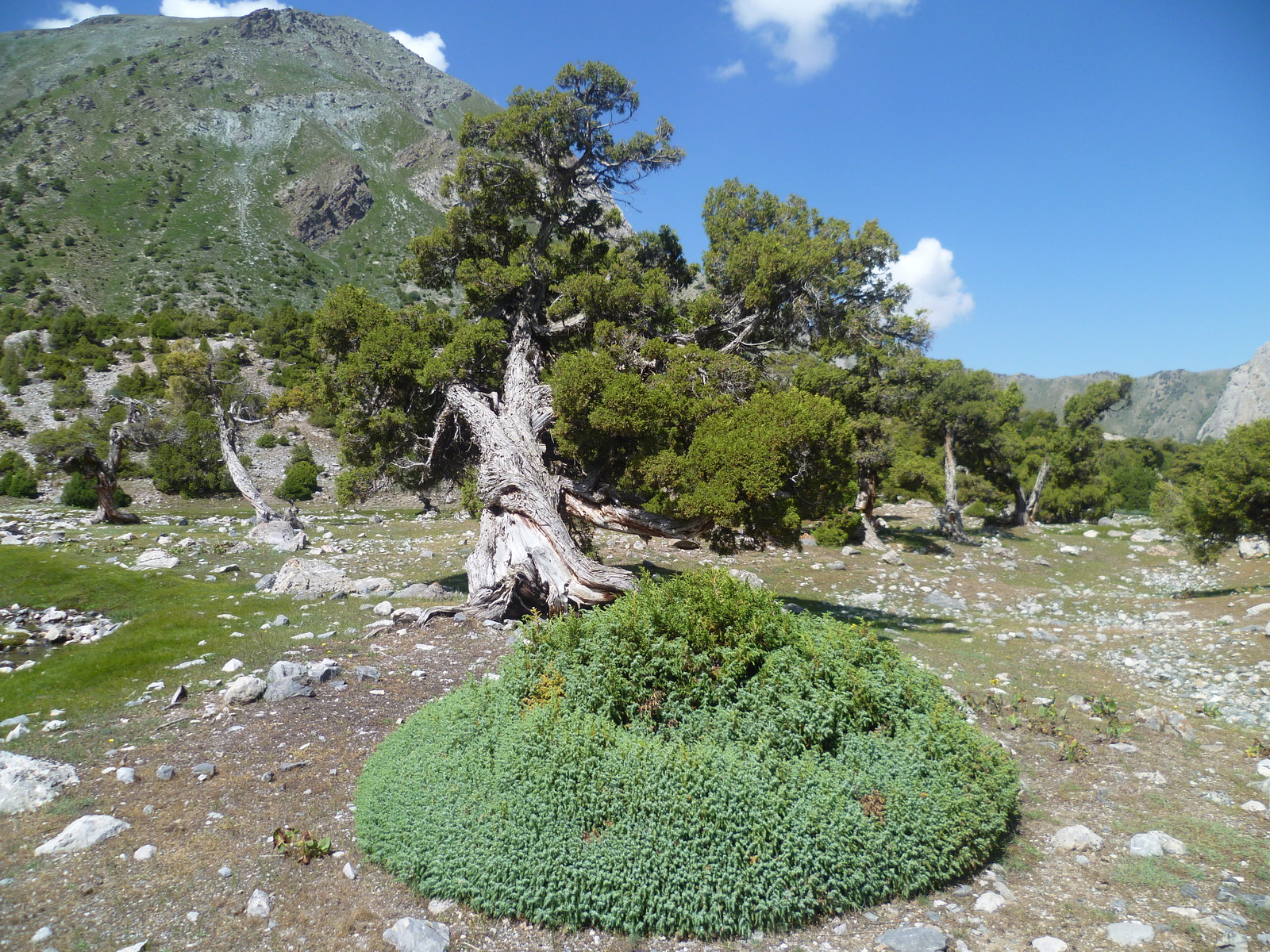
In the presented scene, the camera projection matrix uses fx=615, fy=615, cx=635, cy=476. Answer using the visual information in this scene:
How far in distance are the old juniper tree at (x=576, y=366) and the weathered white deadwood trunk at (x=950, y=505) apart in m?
16.0

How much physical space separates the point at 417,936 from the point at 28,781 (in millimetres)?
4465

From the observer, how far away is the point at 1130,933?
419 cm

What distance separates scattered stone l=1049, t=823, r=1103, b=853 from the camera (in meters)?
5.33

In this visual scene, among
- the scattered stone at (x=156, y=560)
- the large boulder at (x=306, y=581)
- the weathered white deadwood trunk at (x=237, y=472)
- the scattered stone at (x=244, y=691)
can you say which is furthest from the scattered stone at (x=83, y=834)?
the weathered white deadwood trunk at (x=237, y=472)

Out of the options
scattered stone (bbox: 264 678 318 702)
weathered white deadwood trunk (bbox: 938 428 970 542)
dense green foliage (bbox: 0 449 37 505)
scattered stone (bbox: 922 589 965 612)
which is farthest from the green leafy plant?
dense green foliage (bbox: 0 449 37 505)

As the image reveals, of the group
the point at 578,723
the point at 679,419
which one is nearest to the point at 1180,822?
the point at 578,723

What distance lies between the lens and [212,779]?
6285mm

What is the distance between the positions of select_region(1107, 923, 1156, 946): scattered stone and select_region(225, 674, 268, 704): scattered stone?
30.4ft

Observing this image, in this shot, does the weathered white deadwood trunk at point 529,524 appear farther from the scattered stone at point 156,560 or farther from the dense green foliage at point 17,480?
the dense green foliage at point 17,480

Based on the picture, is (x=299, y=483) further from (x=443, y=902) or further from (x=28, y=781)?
(x=443, y=902)

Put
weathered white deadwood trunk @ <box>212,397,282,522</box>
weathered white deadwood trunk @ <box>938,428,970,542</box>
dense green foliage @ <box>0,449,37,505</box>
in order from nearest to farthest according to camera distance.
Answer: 1. weathered white deadwood trunk @ <box>212,397,282,522</box>
2. weathered white deadwood trunk @ <box>938,428,970,542</box>
3. dense green foliage @ <box>0,449,37,505</box>

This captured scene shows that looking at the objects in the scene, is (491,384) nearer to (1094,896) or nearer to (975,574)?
(1094,896)

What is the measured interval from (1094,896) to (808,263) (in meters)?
13.6

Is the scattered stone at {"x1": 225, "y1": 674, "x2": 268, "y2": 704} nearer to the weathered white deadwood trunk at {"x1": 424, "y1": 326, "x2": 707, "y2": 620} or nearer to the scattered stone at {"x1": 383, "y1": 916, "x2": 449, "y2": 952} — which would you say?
the weathered white deadwood trunk at {"x1": 424, "y1": 326, "x2": 707, "y2": 620}
